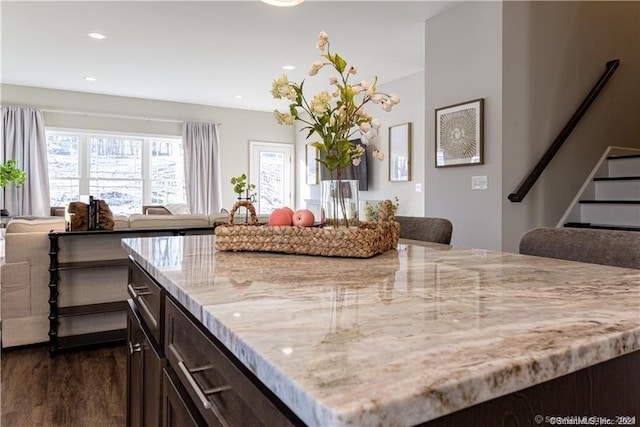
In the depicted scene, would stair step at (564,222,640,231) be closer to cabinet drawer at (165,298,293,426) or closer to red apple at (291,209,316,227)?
red apple at (291,209,316,227)

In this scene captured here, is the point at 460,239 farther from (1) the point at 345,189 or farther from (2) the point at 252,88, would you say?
(2) the point at 252,88

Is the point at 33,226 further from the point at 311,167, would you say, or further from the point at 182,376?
the point at 311,167

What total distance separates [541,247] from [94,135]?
→ 6.97 metres

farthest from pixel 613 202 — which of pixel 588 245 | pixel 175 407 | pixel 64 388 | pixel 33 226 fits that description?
pixel 33 226

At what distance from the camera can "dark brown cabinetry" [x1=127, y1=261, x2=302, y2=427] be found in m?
0.52

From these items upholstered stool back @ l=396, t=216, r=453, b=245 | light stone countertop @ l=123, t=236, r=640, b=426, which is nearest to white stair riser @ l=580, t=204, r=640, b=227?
upholstered stool back @ l=396, t=216, r=453, b=245

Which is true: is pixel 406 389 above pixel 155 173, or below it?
below

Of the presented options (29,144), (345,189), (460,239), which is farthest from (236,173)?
(345,189)

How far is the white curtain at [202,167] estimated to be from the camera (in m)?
7.30

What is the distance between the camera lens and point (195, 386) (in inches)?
28.0

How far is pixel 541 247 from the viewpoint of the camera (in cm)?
139

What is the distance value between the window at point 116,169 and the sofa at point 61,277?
150 inches

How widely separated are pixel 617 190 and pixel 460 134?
1.38 meters

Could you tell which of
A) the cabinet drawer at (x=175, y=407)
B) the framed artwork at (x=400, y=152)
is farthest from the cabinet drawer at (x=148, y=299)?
the framed artwork at (x=400, y=152)
